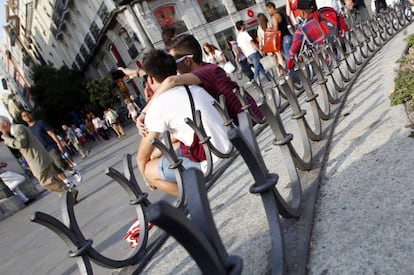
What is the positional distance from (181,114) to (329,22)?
419 cm

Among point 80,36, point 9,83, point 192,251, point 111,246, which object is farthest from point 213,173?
point 9,83

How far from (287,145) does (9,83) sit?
91.5 metres

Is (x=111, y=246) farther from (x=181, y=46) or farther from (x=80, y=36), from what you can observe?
(x=80, y=36)

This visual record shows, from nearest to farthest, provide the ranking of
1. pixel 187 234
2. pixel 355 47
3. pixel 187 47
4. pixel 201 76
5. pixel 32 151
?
1. pixel 187 234
2. pixel 201 76
3. pixel 187 47
4. pixel 32 151
5. pixel 355 47

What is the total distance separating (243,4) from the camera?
32.8 metres

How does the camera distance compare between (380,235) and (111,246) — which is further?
(111,246)

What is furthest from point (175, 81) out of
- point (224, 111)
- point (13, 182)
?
point (13, 182)

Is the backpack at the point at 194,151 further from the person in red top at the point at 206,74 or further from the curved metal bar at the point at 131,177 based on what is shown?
the curved metal bar at the point at 131,177

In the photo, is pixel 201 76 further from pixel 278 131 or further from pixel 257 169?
pixel 257 169

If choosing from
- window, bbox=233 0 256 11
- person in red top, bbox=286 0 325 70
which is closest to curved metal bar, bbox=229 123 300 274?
person in red top, bbox=286 0 325 70

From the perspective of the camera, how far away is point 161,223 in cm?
83

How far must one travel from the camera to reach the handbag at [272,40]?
25.2ft

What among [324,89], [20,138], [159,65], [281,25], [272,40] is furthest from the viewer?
[272,40]

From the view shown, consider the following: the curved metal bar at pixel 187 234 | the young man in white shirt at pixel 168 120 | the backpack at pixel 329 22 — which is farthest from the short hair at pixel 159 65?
the backpack at pixel 329 22
